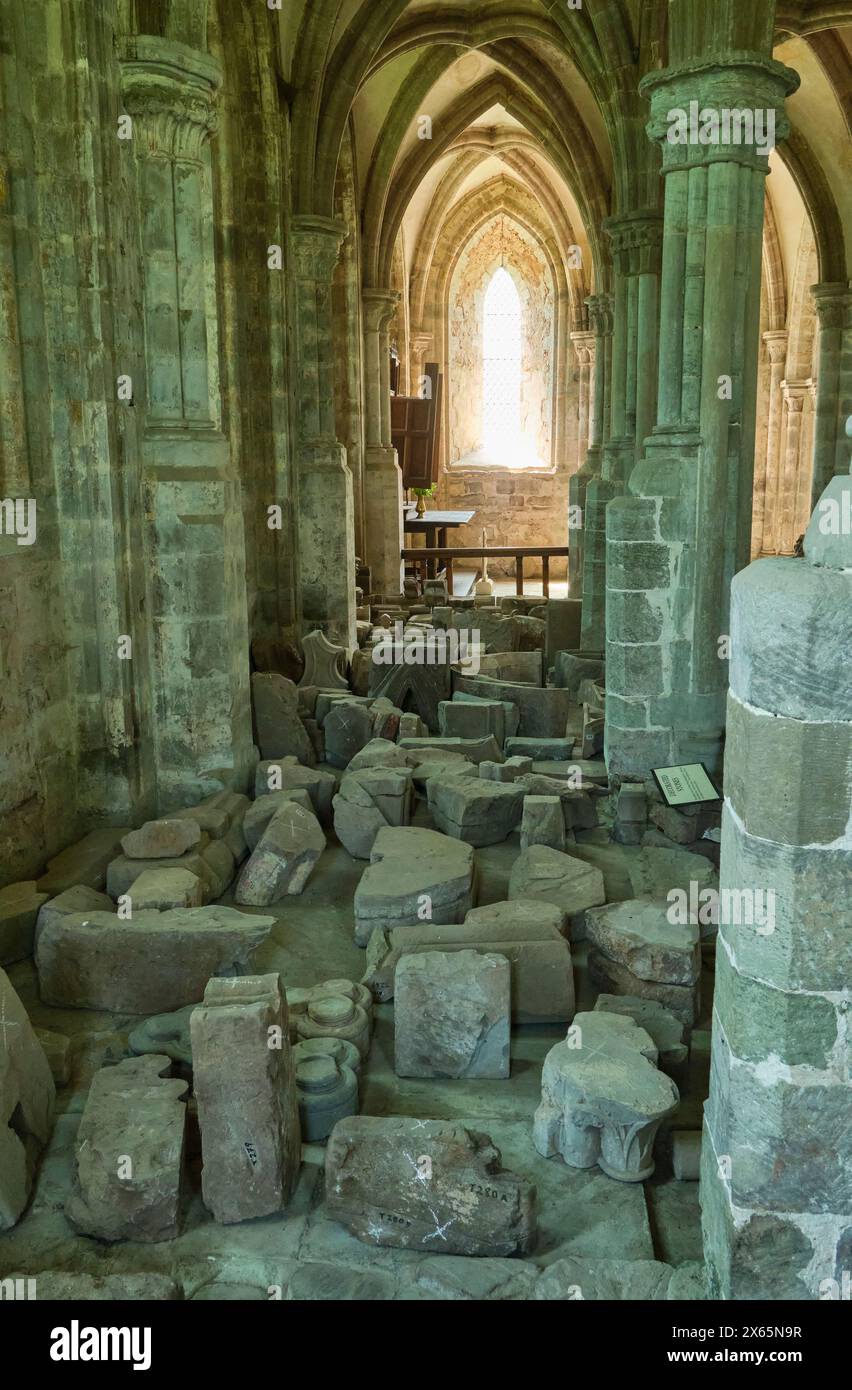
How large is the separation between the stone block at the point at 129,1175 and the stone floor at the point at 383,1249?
63 millimetres

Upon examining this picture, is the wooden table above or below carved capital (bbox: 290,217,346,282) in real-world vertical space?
below

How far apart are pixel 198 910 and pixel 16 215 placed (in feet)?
12.5

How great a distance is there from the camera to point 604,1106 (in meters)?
3.78

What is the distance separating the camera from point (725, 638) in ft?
25.0

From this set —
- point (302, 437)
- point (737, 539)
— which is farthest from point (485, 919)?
point (302, 437)

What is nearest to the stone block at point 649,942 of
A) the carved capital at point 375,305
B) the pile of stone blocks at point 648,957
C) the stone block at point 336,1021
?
the pile of stone blocks at point 648,957

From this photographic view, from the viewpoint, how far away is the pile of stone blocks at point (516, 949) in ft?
15.6

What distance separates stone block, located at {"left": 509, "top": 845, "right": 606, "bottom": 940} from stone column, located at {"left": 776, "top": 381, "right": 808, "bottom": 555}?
16308 millimetres

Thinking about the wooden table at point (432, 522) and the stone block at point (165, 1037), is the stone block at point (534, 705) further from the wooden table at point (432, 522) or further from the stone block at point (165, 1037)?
the wooden table at point (432, 522)

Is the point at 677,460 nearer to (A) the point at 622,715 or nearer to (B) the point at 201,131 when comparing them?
(A) the point at 622,715

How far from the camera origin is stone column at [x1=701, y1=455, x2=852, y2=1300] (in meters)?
2.65

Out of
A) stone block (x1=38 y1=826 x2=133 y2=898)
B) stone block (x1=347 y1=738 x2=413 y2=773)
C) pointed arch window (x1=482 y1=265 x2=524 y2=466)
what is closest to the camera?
stone block (x1=38 y1=826 x2=133 y2=898)

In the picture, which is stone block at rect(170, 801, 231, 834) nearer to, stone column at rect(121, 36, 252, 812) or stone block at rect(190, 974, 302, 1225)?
stone column at rect(121, 36, 252, 812)

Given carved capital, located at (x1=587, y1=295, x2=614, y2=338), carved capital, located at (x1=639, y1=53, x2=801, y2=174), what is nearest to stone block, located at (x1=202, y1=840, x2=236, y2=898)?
carved capital, located at (x1=639, y1=53, x2=801, y2=174)
